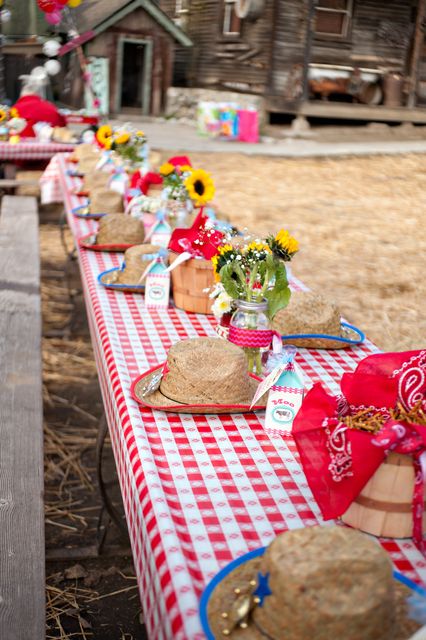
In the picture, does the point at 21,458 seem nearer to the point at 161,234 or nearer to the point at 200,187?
the point at 161,234

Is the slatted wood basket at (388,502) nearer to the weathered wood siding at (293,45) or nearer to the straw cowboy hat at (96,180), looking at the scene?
the straw cowboy hat at (96,180)

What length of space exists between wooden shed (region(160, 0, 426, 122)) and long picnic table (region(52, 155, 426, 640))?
45.3 ft

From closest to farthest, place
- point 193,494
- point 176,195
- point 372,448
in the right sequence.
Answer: point 372,448 → point 193,494 → point 176,195

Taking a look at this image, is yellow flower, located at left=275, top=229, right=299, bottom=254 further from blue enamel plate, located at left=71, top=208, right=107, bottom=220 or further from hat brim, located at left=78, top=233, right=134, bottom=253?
blue enamel plate, located at left=71, top=208, right=107, bottom=220

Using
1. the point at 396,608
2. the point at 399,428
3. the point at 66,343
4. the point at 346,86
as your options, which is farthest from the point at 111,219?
the point at 346,86

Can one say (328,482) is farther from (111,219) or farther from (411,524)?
(111,219)

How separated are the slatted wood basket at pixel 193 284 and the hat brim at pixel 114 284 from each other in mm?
156

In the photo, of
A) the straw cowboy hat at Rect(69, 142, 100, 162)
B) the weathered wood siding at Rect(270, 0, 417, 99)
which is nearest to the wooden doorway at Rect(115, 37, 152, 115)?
A: the weathered wood siding at Rect(270, 0, 417, 99)

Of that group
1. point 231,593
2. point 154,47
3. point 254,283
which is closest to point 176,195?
point 254,283

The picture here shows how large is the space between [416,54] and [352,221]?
30.2ft

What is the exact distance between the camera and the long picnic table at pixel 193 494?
139cm

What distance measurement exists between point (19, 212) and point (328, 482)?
524 centimetres

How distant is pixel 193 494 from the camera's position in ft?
5.34

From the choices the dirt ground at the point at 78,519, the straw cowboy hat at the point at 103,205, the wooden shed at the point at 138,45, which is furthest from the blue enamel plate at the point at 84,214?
the wooden shed at the point at 138,45
